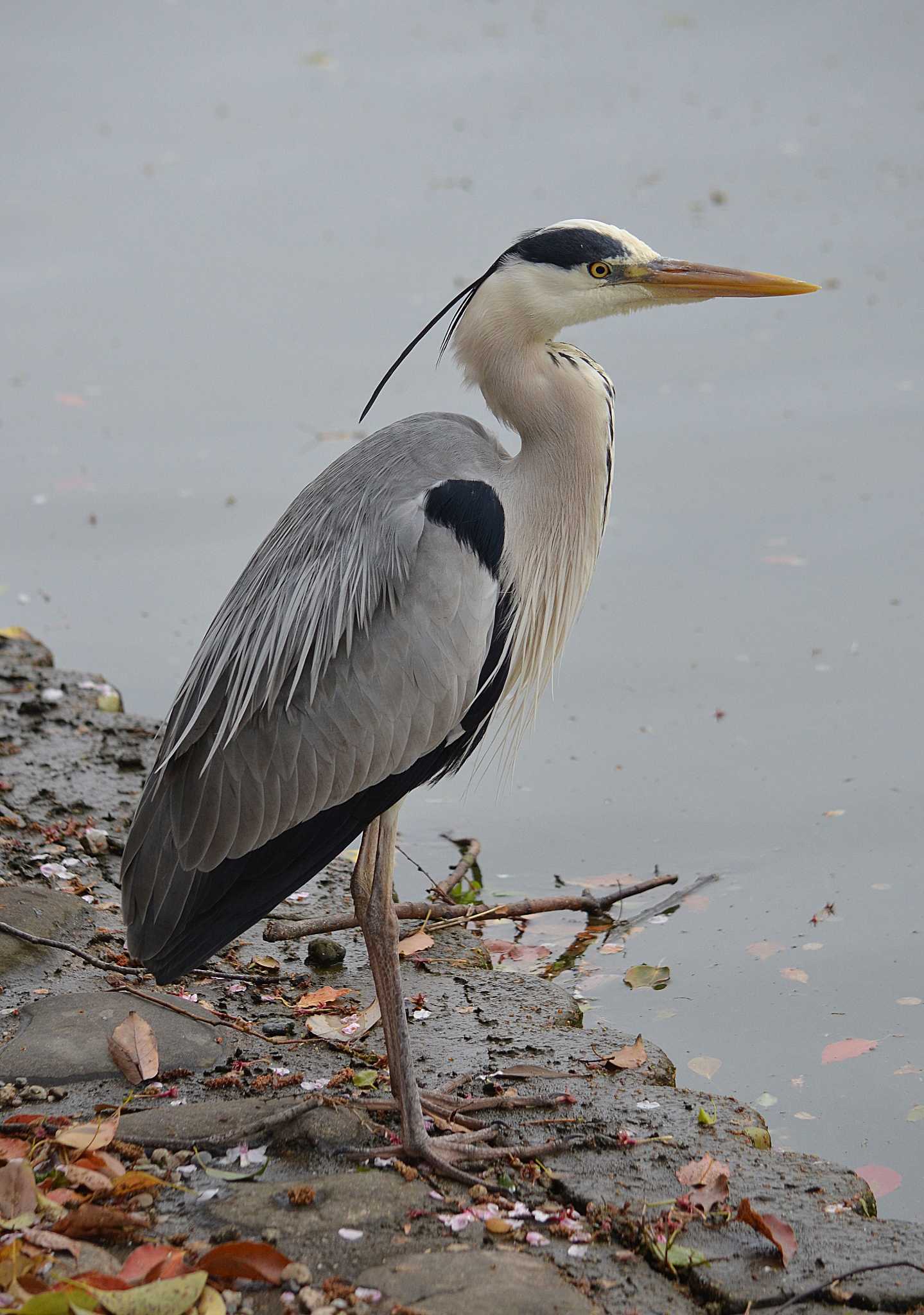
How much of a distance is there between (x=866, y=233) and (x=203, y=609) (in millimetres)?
4876

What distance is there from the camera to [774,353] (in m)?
8.21

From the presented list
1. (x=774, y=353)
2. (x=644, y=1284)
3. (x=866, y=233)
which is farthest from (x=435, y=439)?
(x=866, y=233)

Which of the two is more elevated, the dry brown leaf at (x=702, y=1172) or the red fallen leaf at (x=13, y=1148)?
the red fallen leaf at (x=13, y=1148)

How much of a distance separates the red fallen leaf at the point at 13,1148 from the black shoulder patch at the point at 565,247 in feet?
7.49

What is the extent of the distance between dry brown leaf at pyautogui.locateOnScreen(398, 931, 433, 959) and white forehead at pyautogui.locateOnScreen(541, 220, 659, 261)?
1943 mm

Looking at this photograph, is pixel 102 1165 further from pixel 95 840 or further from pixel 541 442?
pixel 541 442

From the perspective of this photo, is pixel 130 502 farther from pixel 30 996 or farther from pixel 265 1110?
pixel 265 1110

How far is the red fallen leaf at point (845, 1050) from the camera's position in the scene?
416 centimetres

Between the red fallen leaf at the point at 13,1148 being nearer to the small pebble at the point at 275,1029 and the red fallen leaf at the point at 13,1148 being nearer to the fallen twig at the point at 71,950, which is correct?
the fallen twig at the point at 71,950

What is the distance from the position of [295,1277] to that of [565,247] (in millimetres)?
2364

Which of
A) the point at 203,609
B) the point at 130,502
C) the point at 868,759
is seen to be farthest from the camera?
the point at 130,502

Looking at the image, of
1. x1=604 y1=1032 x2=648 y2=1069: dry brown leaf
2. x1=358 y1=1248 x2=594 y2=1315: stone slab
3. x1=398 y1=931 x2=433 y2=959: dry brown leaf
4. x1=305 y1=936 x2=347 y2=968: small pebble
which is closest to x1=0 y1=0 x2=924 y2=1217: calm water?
x1=604 y1=1032 x2=648 y2=1069: dry brown leaf

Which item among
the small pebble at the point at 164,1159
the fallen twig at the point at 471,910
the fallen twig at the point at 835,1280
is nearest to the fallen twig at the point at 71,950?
the fallen twig at the point at 471,910

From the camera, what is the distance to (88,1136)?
3059 mm
